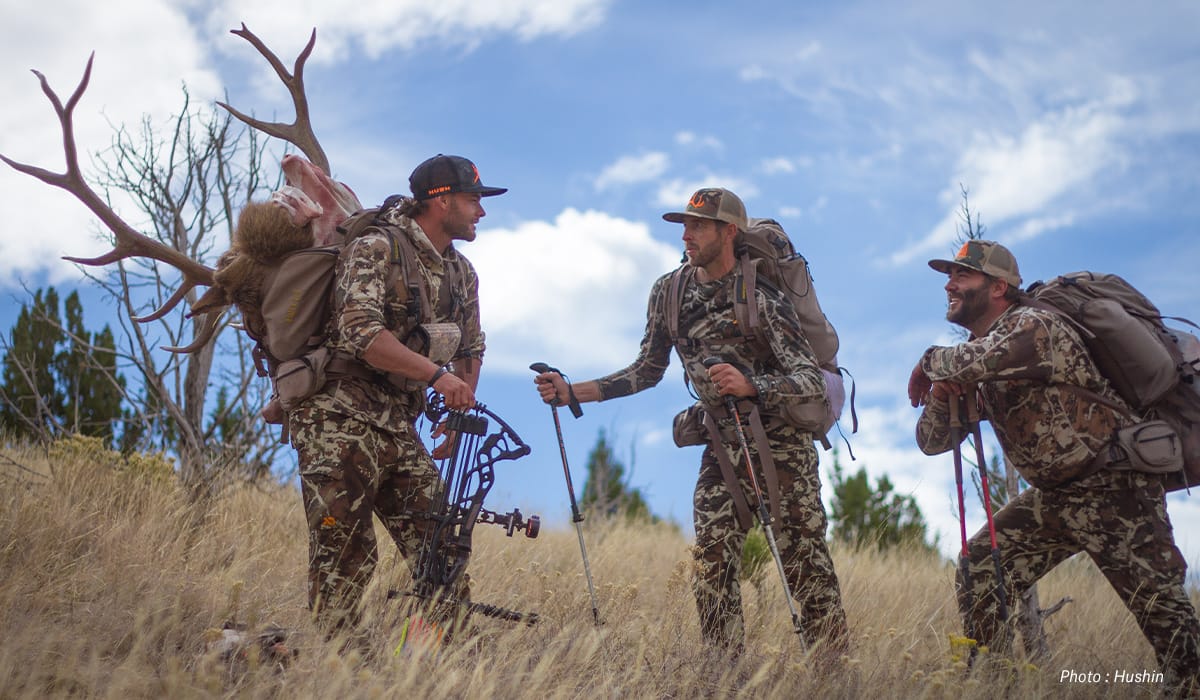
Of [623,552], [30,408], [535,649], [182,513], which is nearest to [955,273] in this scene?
[535,649]

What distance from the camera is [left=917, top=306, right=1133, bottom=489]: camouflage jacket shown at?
5984 millimetres

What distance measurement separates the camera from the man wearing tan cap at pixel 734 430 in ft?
19.4

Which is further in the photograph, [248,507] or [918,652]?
[248,507]

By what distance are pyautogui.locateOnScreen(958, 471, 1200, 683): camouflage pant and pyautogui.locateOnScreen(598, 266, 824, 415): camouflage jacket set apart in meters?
1.55

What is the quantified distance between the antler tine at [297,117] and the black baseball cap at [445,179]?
1676mm

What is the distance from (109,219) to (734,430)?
3.94 metres

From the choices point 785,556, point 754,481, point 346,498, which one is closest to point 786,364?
point 754,481

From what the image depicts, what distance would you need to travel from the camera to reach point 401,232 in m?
5.56

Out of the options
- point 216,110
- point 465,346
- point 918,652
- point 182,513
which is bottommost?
point 918,652

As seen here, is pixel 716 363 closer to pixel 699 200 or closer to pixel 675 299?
pixel 675 299

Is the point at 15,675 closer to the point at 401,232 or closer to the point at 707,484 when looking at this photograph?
Answer: the point at 401,232

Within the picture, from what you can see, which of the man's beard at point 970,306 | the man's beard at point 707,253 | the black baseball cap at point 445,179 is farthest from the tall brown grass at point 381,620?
the black baseball cap at point 445,179

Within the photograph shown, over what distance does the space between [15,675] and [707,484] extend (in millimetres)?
3550

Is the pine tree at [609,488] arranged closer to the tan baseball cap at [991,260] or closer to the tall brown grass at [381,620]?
the tall brown grass at [381,620]
